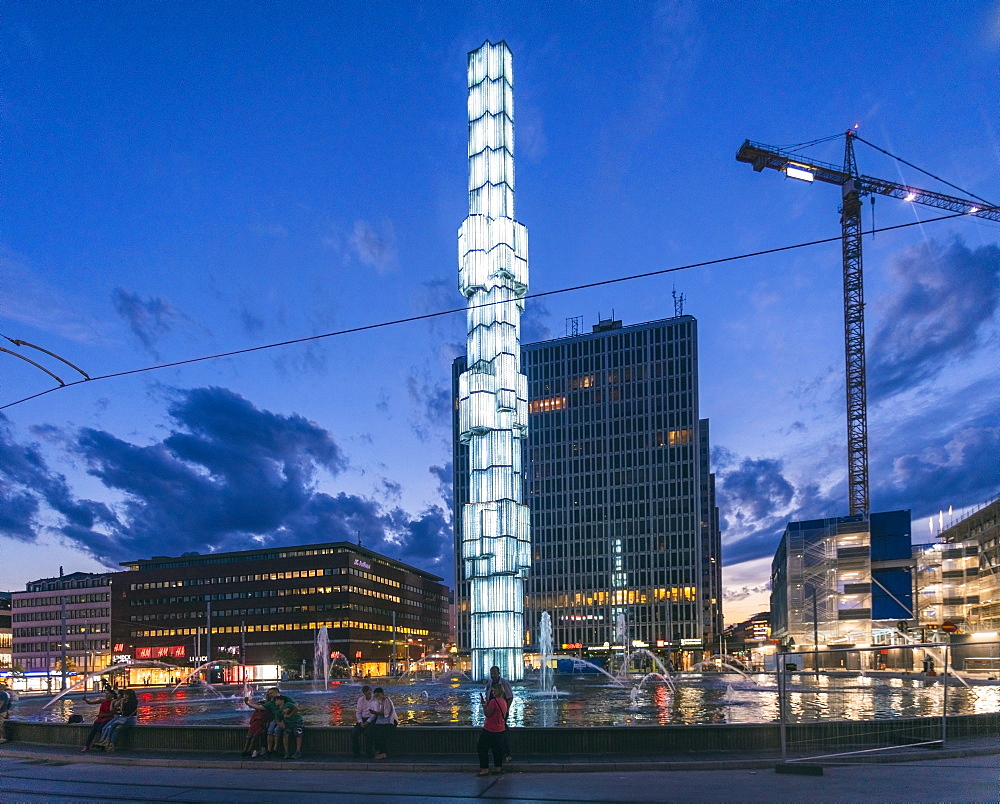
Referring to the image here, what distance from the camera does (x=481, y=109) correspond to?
2830 inches

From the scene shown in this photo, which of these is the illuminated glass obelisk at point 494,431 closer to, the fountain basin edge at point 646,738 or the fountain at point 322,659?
the fountain at point 322,659

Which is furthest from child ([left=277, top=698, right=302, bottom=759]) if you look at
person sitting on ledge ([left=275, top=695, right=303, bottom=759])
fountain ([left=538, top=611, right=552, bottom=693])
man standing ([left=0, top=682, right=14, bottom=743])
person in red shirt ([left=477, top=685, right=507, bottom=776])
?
fountain ([left=538, top=611, right=552, bottom=693])

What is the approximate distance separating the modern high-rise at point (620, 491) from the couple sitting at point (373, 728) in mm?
127909

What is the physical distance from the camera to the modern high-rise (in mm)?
144250

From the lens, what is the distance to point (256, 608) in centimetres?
14162

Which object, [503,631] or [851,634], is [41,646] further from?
[851,634]

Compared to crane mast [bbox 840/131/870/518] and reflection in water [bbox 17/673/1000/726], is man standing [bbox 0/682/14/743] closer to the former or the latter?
reflection in water [bbox 17/673/1000/726]

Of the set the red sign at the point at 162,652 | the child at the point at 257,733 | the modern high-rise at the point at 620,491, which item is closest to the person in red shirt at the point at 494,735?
the child at the point at 257,733

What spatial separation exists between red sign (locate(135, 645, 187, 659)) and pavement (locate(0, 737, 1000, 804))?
5294 inches

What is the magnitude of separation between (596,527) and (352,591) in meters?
43.0

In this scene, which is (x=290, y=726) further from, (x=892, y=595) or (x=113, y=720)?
(x=892, y=595)

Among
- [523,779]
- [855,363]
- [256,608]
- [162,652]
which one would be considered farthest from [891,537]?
[162,652]

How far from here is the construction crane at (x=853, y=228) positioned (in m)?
118

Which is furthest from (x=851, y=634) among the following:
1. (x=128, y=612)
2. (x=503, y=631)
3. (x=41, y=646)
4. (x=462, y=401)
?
(x=41, y=646)
